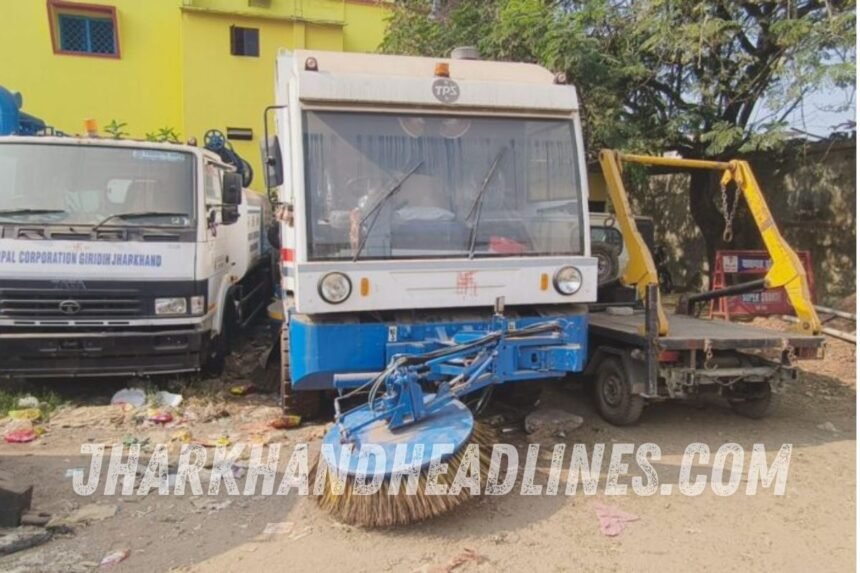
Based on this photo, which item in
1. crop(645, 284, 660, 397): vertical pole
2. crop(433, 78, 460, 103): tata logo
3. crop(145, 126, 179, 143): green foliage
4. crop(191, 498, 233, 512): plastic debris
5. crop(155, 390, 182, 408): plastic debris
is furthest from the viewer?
crop(145, 126, 179, 143): green foliage

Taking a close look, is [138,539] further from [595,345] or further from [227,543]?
[595,345]

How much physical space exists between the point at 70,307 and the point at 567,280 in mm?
4077

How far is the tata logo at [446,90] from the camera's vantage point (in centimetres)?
464

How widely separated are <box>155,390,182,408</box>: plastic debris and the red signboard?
660 cm

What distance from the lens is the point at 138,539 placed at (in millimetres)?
3609

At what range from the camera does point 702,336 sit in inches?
204

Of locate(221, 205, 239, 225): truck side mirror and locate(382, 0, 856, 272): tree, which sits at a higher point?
locate(382, 0, 856, 272): tree

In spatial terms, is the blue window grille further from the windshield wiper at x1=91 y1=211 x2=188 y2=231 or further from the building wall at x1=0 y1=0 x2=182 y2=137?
the windshield wiper at x1=91 y1=211 x2=188 y2=231

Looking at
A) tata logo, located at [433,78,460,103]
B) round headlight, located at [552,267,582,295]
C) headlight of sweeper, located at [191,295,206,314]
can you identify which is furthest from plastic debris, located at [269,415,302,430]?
tata logo, located at [433,78,460,103]

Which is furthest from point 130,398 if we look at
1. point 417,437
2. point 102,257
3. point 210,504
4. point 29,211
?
point 417,437

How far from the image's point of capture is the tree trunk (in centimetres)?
1127

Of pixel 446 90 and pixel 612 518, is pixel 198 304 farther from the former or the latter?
pixel 612 518

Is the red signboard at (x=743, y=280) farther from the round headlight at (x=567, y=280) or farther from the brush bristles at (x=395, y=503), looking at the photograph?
the brush bristles at (x=395, y=503)

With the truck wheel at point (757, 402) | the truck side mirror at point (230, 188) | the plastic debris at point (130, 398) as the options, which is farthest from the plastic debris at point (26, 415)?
the truck wheel at point (757, 402)
